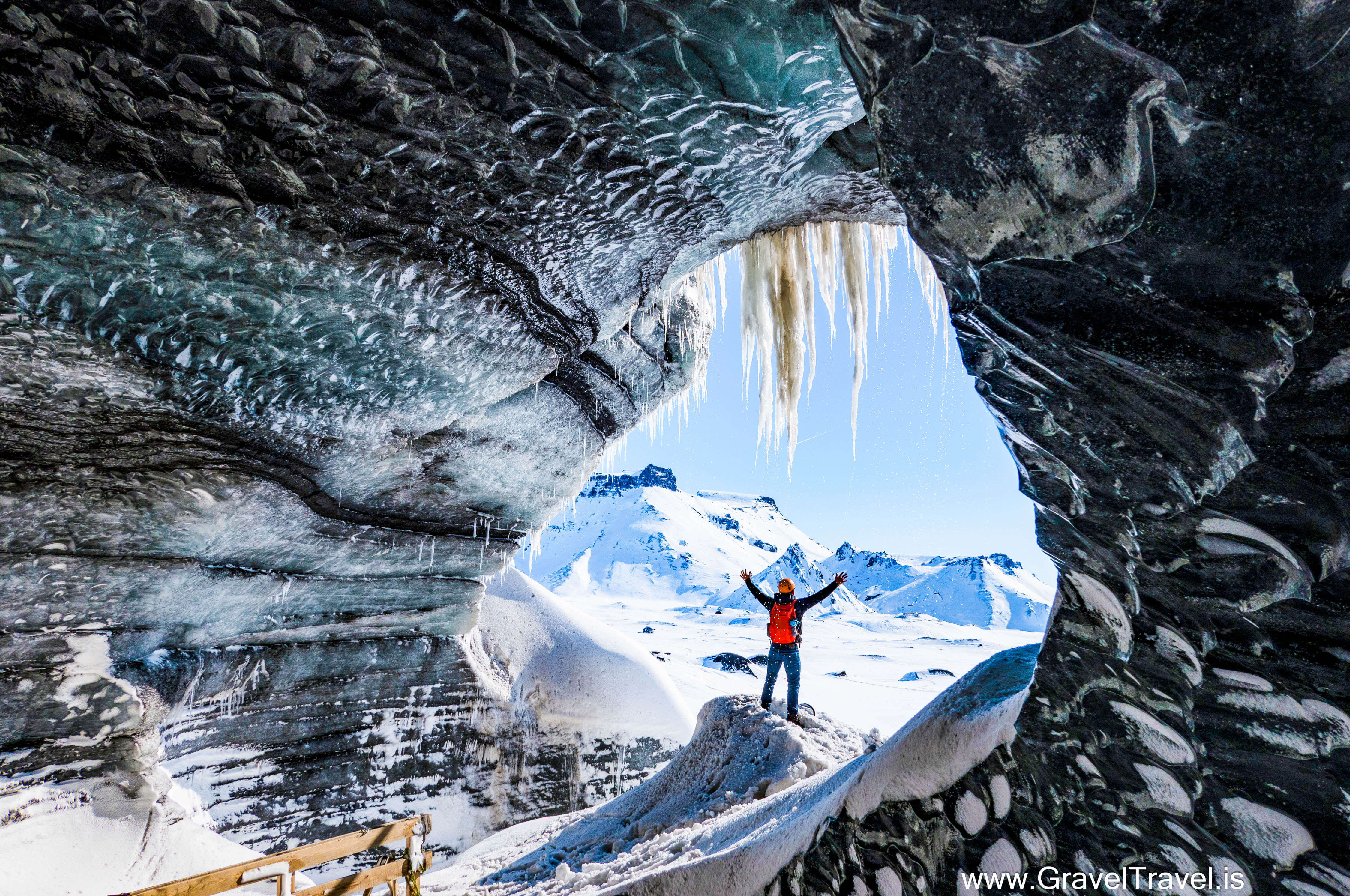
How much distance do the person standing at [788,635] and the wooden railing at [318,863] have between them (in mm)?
2406

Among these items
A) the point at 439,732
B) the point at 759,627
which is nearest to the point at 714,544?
the point at 759,627

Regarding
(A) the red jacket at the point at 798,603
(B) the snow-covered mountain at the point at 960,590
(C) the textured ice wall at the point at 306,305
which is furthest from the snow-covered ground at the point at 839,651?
(B) the snow-covered mountain at the point at 960,590

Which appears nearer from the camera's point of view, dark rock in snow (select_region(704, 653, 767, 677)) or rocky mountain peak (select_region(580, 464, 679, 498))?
dark rock in snow (select_region(704, 653, 767, 677))

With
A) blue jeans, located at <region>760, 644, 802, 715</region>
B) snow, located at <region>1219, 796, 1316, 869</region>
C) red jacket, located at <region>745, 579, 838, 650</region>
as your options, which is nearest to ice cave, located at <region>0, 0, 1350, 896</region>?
A: snow, located at <region>1219, 796, 1316, 869</region>

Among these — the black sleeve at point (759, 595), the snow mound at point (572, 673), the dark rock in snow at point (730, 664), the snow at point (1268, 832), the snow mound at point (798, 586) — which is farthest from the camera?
the snow mound at point (798, 586)

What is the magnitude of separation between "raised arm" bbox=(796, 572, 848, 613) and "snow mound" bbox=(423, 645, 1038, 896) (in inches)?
30.3

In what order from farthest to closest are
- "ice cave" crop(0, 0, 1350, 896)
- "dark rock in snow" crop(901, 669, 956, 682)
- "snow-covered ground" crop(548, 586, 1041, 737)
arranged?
"dark rock in snow" crop(901, 669, 956, 682) < "snow-covered ground" crop(548, 586, 1041, 737) < "ice cave" crop(0, 0, 1350, 896)

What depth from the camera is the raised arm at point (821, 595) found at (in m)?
4.20

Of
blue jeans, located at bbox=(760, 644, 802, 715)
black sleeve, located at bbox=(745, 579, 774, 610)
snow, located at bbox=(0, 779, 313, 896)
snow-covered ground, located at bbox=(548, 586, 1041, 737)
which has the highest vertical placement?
black sleeve, located at bbox=(745, 579, 774, 610)

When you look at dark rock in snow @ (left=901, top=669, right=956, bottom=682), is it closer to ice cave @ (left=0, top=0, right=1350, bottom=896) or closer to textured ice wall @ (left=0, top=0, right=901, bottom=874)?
ice cave @ (left=0, top=0, right=1350, bottom=896)

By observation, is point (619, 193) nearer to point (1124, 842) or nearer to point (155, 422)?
point (1124, 842)

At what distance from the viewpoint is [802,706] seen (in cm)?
452

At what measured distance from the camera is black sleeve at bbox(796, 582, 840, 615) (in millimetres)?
4266

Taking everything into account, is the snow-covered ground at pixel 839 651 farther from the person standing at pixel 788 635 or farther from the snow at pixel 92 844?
the snow at pixel 92 844
